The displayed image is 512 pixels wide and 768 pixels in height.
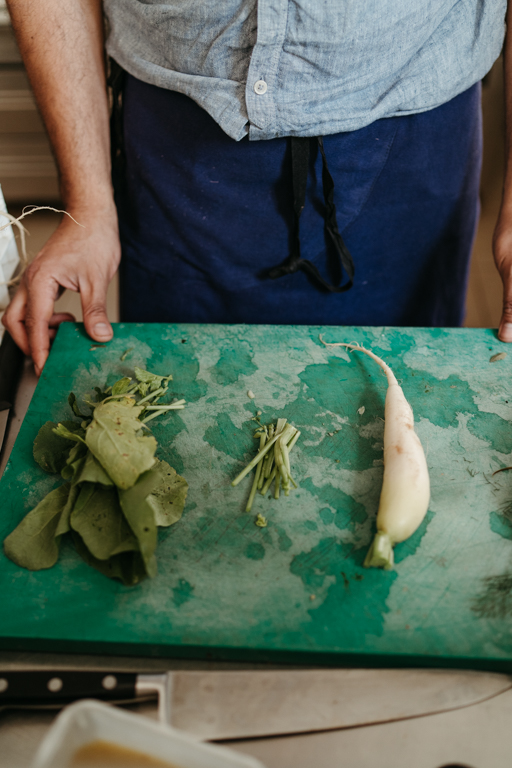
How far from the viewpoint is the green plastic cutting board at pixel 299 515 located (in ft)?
2.48

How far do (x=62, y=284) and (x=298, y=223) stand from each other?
601mm

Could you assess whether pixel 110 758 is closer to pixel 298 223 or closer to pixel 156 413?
pixel 156 413

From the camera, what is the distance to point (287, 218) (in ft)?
4.42

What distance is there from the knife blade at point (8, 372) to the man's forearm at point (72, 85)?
1.30ft

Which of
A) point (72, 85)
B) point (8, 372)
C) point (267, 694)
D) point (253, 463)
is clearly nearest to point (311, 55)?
point (72, 85)

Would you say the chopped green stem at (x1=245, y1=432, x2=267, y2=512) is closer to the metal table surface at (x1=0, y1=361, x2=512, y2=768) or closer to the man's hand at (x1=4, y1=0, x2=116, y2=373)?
the metal table surface at (x1=0, y1=361, x2=512, y2=768)

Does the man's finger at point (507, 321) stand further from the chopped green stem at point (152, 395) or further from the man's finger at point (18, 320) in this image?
the man's finger at point (18, 320)

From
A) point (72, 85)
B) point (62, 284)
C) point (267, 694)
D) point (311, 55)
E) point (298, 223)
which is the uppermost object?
point (311, 55)

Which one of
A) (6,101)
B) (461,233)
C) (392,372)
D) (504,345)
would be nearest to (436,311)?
(461,233)

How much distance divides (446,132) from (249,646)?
1256mm

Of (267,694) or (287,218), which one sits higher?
(287,218)

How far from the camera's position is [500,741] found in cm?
68

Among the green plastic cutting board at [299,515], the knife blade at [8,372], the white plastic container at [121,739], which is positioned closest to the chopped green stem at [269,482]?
the green plastic cutting board at [299,515]

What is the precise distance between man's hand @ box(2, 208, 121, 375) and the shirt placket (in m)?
0.47
